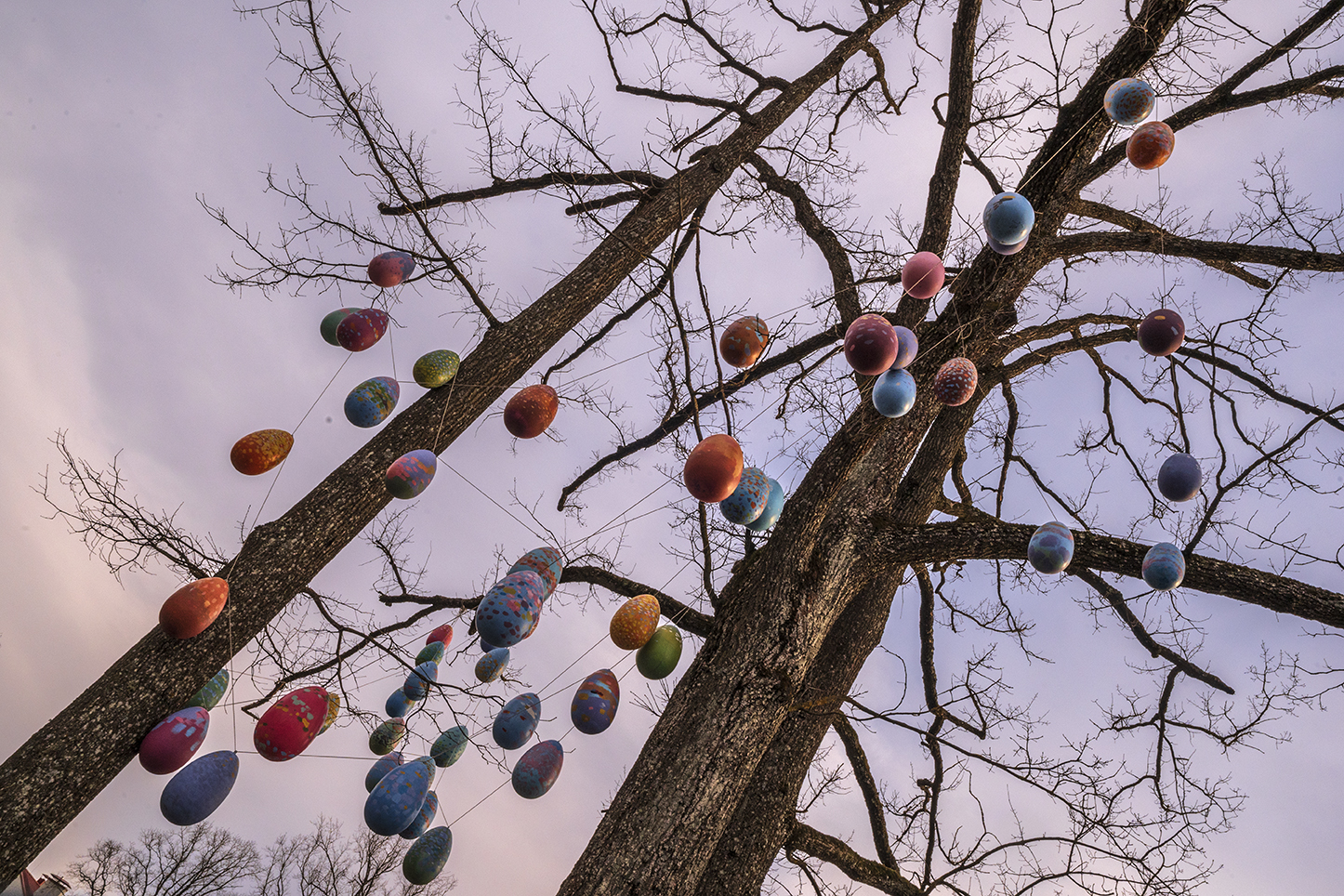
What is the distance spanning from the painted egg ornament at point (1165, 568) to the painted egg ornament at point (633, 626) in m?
2.04

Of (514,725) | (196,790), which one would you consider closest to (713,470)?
(514,725)

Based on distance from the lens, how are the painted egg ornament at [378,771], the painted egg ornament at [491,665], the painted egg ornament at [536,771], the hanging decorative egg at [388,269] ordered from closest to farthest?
the painted egg ornament at [536,771]
the painted egg ornament at [378,771]
the painted egg ornament at [491,665]
the hanging decorative egg at [388,269]

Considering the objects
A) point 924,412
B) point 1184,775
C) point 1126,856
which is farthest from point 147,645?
point 1184,775

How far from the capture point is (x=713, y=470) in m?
2.30

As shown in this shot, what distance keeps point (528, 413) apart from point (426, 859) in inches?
84.5

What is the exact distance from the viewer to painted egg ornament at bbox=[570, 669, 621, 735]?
2879 mm

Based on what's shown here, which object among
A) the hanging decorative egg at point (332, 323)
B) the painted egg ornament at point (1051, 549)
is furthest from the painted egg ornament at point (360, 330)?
the painted egg ornament at point (1051, 549)

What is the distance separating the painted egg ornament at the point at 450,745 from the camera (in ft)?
10.6

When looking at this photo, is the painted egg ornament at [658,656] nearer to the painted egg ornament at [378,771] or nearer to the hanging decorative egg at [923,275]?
the painted egg ornament at [378,771]

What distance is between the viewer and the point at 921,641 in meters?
4.80

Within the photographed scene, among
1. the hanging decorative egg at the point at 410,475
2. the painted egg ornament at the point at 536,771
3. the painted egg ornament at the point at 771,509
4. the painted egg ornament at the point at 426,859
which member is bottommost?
the painted egg ornament at the point at 426,859

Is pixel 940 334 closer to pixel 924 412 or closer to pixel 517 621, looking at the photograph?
pixel 924 412

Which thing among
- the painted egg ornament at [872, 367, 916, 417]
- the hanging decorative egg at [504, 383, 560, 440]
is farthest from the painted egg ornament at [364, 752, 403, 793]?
the painted egg ornament at [872, 367, 916, 417]

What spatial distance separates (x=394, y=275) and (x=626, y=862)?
3.21 m
